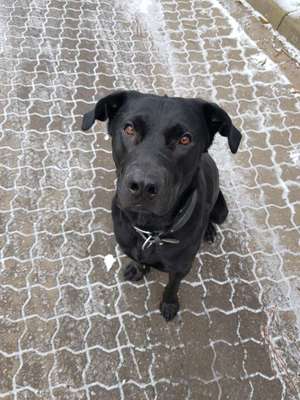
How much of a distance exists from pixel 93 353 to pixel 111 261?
2.29 feet

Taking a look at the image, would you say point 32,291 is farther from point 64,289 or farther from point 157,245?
point 157,245

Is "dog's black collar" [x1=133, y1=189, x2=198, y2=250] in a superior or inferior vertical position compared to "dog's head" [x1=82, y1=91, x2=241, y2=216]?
inferior

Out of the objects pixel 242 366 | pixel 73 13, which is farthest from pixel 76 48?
pixel 242 366

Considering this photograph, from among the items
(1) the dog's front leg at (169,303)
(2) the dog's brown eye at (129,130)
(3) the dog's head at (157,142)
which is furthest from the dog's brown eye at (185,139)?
(1) the dog's front leg at (169,303)

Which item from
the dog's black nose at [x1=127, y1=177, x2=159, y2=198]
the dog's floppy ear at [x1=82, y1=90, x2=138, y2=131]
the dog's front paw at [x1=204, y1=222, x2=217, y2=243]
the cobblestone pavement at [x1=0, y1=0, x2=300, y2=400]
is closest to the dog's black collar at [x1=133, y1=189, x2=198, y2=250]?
the dog's black nose at [x1=127, y1=177, x2=159, y2=198]

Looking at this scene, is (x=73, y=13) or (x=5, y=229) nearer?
(x=5, y=229)

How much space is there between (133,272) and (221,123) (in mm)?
1335

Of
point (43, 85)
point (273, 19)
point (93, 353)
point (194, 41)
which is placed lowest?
point (93, 353)

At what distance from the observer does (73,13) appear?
5.16 m

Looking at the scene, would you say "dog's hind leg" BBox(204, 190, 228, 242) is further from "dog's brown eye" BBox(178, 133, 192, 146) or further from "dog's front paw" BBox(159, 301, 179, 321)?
"dog's brown eye" BBox(178, 133, 192, 146)

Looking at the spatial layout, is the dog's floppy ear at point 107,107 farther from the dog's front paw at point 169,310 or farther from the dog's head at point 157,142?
the dog's front paw at point 169,310

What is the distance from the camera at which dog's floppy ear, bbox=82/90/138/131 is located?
228 cm

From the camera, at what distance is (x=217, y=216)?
3.30 meters

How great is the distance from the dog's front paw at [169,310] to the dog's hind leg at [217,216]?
26.1 inches
